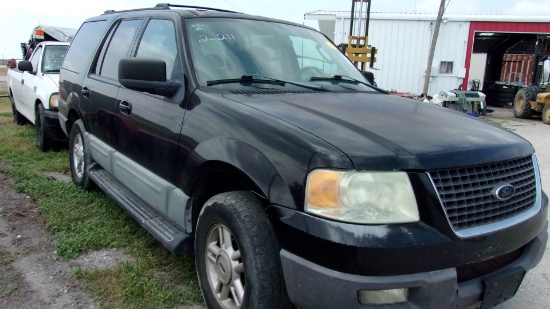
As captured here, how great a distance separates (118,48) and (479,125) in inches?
119

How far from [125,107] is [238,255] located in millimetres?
1690

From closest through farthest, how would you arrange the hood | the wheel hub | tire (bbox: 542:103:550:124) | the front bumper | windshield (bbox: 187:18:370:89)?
A: the front bumper, the hood, the wheel hub, windshield (bbox: 187:18:370:89), tire (bbox: 542:103:550:124)

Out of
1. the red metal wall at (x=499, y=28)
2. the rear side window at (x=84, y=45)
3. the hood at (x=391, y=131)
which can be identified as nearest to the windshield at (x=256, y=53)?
the hood at (x=391, y=131)

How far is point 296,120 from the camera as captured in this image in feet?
7.22

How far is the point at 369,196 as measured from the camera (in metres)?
1.86

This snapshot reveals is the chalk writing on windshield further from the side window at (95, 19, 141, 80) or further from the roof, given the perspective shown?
the roof

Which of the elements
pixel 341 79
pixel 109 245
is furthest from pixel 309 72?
pixel 109 245

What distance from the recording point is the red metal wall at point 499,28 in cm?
1828

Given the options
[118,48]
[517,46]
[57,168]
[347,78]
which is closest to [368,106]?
[347,78]

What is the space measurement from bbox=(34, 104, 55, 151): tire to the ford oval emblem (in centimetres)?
606

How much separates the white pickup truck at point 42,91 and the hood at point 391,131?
15.6ft

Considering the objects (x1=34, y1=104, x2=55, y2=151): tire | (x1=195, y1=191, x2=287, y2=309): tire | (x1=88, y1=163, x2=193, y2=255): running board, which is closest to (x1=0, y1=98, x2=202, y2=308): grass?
(x1=88, y1=163, x2=193, y2=255): running board

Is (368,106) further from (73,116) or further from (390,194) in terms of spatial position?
(73,116)

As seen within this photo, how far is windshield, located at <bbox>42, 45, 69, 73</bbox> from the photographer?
7.11m
